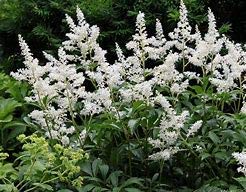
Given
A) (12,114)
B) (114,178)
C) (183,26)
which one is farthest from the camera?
(12,114)

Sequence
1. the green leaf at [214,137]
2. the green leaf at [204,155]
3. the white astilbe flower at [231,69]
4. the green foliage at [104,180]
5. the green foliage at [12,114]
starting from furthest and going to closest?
the green foliage at [12,114]
the white astilbe flower at [231,69]
the green leaf at [214,137]
the green leaf at [204,155]
the green foliage at [104,180]

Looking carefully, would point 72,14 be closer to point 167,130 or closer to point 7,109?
point 7,109

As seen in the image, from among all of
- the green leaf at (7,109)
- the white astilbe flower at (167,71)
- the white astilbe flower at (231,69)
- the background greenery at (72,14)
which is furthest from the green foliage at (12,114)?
the white astilbe flower at (231,69)

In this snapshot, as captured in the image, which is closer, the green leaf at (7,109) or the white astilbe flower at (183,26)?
the white astilbe flower at (183,26)

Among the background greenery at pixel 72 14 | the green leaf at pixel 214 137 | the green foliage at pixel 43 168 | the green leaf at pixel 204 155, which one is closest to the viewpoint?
the green foliage at pixel 43 168

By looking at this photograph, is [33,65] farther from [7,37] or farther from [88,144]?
[7,37]

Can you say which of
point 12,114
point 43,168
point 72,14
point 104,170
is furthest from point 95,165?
point 72,14

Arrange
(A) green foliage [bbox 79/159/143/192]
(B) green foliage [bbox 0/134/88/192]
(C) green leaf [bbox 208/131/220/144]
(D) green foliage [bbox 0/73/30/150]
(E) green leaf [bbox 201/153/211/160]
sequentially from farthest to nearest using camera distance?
(D) green foliage [bbox 0/73/30/150]
(C) green leaf [bbox 208/131/220/144]
(E) green leaf [bbox 201/153/211/160]
(A) green foliage [bbox 79/159/143/192]
(B) green foliage [bbox 0/134/88/192]

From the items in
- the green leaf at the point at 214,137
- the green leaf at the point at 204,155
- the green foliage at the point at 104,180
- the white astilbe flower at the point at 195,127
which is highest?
the white astilbe flower at the point at 195,127

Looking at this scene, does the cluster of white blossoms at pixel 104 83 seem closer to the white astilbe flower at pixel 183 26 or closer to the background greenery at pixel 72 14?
the white astilbe flower at pixel 183 26

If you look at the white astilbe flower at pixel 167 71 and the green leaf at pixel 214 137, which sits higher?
the white astilbe flower at pixel 167 71

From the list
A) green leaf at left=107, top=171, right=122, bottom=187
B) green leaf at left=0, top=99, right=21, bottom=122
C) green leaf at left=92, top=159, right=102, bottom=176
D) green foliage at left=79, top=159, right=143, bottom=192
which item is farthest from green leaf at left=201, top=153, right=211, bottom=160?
green leaf at left=0, top=99, right=21, bottom=122

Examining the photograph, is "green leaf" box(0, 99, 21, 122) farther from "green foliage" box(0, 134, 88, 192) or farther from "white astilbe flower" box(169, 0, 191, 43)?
"white astilbe flower" box(169, 0, 191, 43)

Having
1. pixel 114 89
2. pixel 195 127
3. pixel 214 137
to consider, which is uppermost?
pixel 114 89
